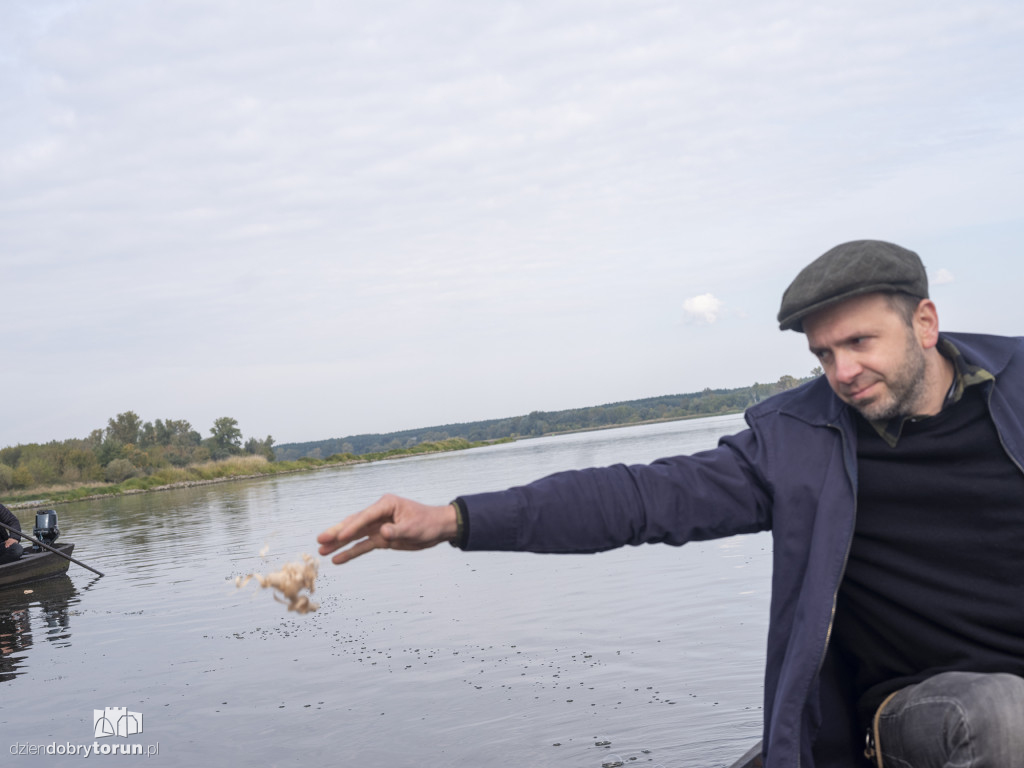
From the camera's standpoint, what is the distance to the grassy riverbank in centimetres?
5597

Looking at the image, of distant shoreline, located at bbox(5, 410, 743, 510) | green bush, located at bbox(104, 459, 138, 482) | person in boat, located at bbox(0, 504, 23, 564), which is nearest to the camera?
person in boat, located at bbox(0, 504, 23, 564)

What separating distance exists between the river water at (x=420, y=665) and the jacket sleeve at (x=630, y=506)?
325 cm

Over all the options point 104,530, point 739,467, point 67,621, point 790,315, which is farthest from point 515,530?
point 104,530

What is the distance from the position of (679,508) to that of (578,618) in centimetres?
716

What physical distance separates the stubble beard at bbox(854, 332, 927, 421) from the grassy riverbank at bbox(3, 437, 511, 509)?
53989 millimetres

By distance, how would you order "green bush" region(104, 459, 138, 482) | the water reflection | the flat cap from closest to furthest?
the flat cap, the water reflection, "green bush" region(104, 459, 138, 482)

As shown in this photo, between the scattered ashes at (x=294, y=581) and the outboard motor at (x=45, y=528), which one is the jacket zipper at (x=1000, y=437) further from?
the outboard motor at (x=45, y=528)

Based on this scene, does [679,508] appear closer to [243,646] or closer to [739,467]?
[739,467]

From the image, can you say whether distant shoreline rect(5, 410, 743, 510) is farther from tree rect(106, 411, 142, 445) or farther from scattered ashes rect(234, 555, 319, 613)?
scattered ashes rect(234, 555, 319, 613)

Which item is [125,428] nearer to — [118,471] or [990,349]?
[118,471]

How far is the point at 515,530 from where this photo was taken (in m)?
2.35

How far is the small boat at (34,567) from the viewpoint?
15.1 metres

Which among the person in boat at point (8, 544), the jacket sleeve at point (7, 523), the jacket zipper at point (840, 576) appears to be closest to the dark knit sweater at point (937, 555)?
the jacket zipper at point (840, 576)

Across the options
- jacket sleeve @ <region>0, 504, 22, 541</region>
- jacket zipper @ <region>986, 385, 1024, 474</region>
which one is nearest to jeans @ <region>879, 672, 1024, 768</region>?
jacket zipper @ <region>986, 385, 1024, 474</region>
